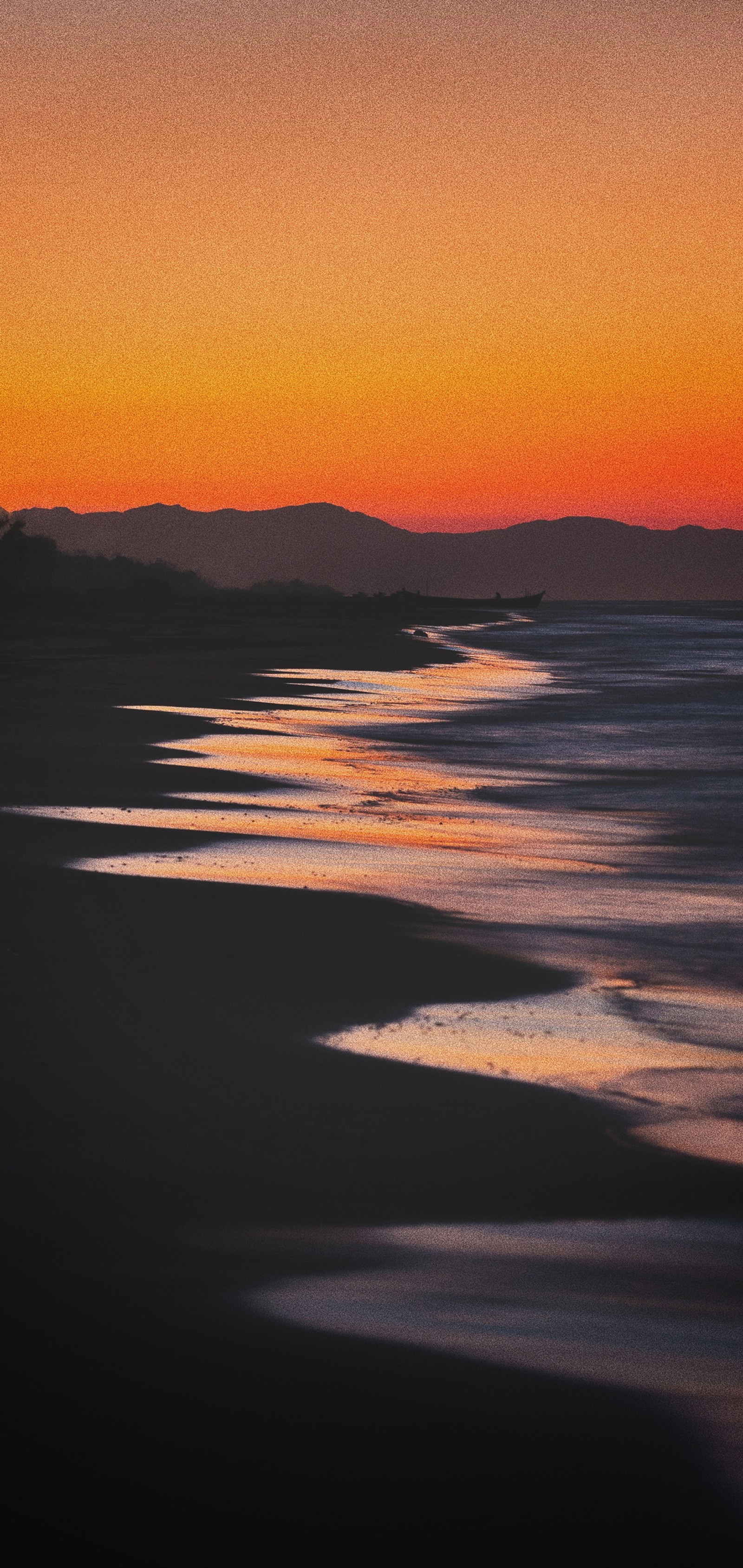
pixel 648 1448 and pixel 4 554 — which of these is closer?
pixel 648 1448

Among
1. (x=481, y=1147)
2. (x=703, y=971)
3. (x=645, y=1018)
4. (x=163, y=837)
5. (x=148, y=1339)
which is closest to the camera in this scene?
(x=148, y=1339)

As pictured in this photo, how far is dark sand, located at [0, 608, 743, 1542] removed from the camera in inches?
120

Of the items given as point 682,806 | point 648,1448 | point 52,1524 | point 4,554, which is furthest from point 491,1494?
point 4,554

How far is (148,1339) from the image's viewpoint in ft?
11.9

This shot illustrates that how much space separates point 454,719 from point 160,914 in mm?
17644

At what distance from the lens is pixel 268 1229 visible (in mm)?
4332

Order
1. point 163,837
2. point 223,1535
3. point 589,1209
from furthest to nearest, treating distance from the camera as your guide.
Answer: point 163,837, point 589,1209, point 223,1535

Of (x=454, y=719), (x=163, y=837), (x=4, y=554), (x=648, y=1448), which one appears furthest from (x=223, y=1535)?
(x=4, y=554)

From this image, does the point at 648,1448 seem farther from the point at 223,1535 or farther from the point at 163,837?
the point at 163,837

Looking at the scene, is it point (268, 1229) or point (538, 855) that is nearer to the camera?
point (268, 1229)

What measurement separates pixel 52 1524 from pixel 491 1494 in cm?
92

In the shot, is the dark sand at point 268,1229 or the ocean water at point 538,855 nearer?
the dark sand at point 268,1229

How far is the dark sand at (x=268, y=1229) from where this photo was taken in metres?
3.04

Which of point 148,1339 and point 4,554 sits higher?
point 4,554
